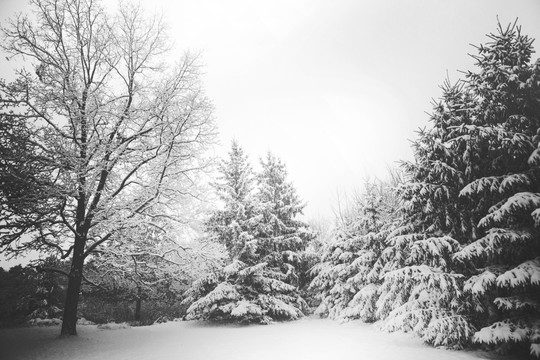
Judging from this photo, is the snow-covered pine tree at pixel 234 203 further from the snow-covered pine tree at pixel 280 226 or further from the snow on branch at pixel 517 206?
the snow on branch at pixel 517 206

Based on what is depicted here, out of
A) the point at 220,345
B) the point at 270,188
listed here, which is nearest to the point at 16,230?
the point at 220,345

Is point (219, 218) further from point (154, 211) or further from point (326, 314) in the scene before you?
point (326, 314)

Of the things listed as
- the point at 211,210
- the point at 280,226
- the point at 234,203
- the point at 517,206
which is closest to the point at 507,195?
the point at 517,206

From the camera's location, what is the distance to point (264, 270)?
16.5 meters

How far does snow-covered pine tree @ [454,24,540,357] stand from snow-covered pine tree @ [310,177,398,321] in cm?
673

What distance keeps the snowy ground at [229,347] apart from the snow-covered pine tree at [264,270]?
361 centimetres

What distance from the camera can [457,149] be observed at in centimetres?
827

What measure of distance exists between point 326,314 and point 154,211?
13.5 m

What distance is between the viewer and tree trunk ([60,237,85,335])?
33.9 feet

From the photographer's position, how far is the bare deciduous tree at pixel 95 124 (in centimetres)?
981

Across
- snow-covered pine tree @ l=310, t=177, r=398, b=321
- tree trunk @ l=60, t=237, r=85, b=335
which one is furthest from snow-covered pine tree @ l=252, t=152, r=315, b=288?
tree trunk @ l=60, t=237, r=85, b=335

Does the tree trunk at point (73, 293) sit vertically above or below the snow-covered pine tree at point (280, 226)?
below

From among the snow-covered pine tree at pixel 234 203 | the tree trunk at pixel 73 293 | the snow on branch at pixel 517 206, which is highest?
the snow-covered pine tree at pixel 234 203

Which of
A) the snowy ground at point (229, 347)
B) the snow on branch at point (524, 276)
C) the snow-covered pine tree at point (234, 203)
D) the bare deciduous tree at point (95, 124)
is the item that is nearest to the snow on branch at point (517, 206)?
the snow on branch at point (524, 276)
